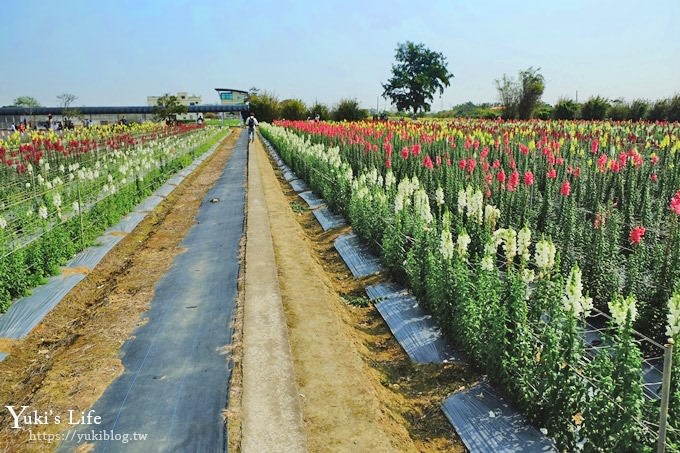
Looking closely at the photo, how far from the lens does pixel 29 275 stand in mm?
6766

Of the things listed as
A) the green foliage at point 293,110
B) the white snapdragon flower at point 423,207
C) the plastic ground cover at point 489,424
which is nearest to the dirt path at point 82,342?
the plastic ground cover at point 489,424

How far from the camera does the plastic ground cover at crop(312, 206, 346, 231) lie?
10797 millimetres

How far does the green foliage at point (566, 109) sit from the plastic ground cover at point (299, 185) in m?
27.8

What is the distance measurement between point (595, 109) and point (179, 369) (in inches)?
1487

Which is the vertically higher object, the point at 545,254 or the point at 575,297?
the point at 545,254

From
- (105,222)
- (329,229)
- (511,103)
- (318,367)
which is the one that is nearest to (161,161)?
(105,222)

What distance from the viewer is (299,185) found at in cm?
1653

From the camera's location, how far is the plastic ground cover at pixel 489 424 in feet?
11.8

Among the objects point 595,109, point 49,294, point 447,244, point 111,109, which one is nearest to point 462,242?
point 447,244

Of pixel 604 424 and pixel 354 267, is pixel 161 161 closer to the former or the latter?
pixel 354 267

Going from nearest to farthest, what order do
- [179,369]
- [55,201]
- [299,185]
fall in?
[179,369] → [55,201] → [299,185]

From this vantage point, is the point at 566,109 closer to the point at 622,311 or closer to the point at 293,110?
the point at 293,110

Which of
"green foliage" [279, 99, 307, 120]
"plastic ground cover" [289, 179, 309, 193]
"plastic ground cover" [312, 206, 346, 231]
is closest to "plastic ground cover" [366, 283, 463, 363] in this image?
"plastic ground cover" [312, 206, 346, 231]

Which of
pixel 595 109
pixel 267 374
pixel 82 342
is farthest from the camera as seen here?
pixel 595 109
